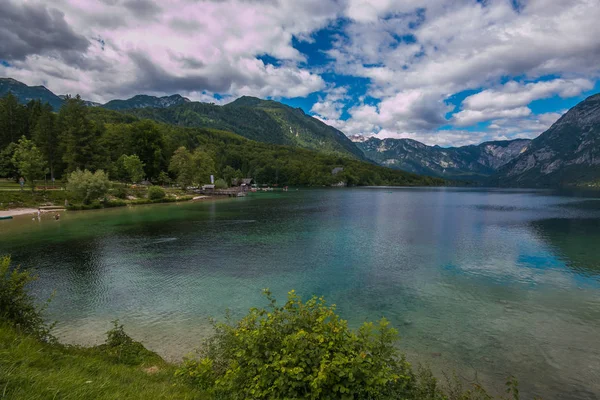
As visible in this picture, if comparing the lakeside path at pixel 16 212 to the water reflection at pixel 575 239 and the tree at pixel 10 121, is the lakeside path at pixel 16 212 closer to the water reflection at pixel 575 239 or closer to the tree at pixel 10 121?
the tree at pixel 10 121

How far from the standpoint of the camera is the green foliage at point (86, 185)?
250 feet

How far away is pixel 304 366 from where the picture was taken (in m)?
7.48

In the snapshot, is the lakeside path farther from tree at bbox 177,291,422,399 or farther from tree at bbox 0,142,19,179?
tree at bbox 177,291,422,399

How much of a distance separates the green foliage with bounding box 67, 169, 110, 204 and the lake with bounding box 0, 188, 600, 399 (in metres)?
26.3

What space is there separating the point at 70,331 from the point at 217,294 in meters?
9.58

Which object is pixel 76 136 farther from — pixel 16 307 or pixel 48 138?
pixel 16 307

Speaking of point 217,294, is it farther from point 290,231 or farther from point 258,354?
point 290,231

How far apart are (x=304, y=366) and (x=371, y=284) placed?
20312 mm

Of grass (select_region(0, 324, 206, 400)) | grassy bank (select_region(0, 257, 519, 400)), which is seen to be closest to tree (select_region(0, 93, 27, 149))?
grassy bank (select_region(0, 257, 519, 400))

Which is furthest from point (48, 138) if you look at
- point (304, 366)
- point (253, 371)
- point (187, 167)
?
point (304, 366)

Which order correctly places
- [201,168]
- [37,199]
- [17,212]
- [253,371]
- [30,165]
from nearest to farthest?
1. [253,371]
2. [17,212]
3. [37,199]
4. [30,165]
5. [201,168]

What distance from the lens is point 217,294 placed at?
23922 millimetres

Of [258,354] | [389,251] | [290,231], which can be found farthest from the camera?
[290,231]

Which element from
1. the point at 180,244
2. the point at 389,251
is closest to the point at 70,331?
the point at 180,244
